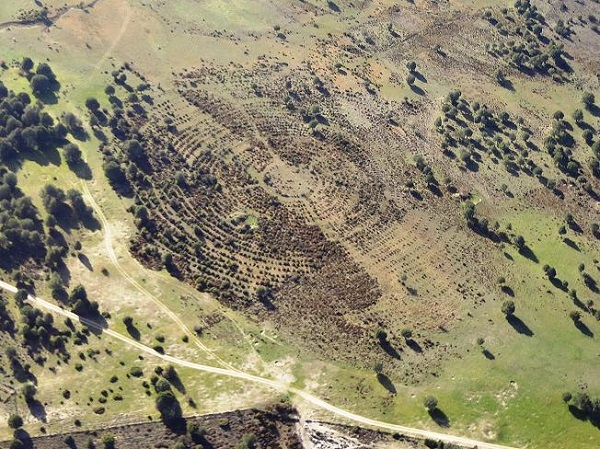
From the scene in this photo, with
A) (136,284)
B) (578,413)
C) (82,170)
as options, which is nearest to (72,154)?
(82,170)

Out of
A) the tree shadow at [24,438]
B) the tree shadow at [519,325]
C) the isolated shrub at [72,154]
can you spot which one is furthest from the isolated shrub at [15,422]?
the tree shadow at [519,325]

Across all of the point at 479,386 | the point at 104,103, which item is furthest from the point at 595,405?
the point at 104,103

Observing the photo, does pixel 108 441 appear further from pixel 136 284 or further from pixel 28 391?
pixel 136 284

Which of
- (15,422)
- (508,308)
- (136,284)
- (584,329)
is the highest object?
(584,329)

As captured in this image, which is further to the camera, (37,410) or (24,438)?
(37,410)

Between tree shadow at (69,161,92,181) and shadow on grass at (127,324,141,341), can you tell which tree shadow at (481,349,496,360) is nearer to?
shadow on grass at (127,324,141,341)

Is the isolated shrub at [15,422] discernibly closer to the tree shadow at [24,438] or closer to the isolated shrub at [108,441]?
the tree shadow at [24,438]

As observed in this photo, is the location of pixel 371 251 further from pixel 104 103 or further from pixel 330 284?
pixel 104 103
